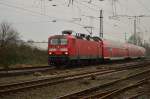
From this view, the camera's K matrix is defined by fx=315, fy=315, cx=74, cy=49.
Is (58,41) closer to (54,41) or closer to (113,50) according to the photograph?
(54,41)

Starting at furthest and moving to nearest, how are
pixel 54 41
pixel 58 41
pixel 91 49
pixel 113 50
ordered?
pixel 113 50 → pixel 91 49 → pixel 54 41 → pixel 58 41

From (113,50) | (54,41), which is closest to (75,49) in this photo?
(54,41)

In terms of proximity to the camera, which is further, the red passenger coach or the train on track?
the red passenger coach

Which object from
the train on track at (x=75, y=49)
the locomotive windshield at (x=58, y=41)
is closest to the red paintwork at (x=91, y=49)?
the train on track at (x=75, y=49)

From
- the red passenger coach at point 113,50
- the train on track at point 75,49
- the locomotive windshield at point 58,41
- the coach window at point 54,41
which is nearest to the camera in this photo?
the train on track at point 75,49

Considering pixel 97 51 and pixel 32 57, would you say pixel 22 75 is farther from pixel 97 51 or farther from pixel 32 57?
pixel 32 57

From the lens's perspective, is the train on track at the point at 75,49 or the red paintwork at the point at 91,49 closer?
the train on track at the point at 75,49

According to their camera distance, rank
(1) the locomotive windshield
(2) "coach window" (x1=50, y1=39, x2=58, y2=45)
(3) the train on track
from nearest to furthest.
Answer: (3) the train on track, (1) the locomotive windshield, (2) "coach window" (x1=50, y1=39, x2=58, y2=45)

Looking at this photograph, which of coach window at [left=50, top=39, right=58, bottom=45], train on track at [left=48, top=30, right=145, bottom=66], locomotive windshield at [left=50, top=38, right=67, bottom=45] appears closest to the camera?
train on track at [left=48, top=30, right=145, bottom=66]

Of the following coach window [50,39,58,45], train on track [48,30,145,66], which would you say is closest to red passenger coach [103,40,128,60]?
train on track [48,30,145,66]

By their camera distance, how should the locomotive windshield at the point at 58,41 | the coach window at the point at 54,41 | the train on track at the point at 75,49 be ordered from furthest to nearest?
the coach window at the point at 54,41 → the locomotive windshield at the point at 58,41 → the train on track at the point at 75,49

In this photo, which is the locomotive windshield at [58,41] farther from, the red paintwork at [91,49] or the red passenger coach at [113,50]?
the red passenger coach at [113,50]

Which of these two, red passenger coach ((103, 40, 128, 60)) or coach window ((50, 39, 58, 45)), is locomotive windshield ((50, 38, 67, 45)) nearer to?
coach window ((50, 39, 58, 45))

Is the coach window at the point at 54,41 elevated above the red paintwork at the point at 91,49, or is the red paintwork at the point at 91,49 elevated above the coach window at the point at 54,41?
the coach window at the point at 54,41
